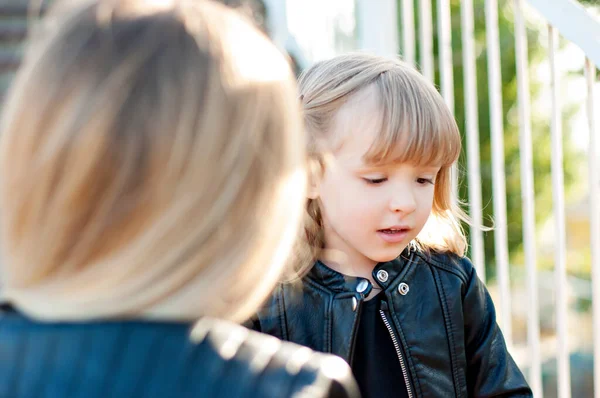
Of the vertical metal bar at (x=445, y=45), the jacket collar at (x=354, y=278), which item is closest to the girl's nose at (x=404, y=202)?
the jacket collar at (x=354, y=278)

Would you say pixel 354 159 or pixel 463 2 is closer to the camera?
pixel 354 159

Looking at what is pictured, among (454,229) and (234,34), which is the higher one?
(234,34)

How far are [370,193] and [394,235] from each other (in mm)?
108

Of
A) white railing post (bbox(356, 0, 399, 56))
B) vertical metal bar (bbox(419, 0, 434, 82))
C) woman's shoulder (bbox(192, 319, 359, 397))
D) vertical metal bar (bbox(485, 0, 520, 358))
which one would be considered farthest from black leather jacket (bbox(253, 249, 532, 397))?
white railing post (bbox(356, 0, 399, 56))

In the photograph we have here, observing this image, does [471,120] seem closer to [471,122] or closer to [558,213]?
[471,122]

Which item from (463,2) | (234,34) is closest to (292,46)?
(463,2)

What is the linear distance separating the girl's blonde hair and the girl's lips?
0.16 m

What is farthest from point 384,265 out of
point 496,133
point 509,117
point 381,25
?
point 509,117

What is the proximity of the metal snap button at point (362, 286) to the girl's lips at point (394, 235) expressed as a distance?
109mm

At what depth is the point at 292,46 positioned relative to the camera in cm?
304

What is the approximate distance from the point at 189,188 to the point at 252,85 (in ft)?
0.52

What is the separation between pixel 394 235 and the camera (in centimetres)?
171

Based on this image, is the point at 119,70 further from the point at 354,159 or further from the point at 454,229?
the point at 454,229

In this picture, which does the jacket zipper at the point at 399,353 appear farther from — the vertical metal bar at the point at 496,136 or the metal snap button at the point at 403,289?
the vertical metal bar at the point at 496,136
